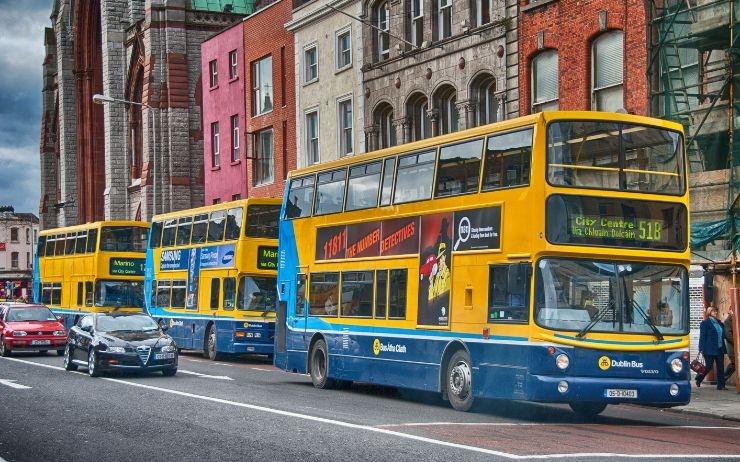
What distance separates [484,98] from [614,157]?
19.1m

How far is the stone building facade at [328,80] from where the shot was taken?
4559 centimetres

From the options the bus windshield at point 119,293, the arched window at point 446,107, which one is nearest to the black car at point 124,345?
the arched window at point 446,107

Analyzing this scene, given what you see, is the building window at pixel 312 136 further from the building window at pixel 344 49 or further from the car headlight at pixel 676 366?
the car headlight at pixel 676 366

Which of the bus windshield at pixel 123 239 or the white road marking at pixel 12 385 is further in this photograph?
the bus windshield at pixel 123 239

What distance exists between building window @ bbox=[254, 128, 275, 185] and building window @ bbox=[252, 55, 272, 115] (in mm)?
985

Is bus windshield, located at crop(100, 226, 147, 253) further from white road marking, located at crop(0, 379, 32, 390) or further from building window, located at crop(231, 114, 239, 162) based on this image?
white road marking, located at crop(0, 379, 32, 390)

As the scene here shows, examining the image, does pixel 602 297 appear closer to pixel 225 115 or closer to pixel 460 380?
pixel 460 380

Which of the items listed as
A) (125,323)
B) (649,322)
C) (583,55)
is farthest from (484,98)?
(649,322)

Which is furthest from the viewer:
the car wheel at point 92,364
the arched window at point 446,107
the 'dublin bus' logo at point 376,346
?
the arched window at point 446,107

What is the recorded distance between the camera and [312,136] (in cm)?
4950

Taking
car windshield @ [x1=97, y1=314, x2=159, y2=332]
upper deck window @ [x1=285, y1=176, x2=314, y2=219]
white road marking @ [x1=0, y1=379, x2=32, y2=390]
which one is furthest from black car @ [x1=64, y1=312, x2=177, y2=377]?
upper deck window @ [x1=285, y1=176, x2=314, y2=219]

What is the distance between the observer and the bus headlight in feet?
60.4

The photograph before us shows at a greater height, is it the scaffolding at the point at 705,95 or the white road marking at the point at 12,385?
the scaffolding at the point at 705,95

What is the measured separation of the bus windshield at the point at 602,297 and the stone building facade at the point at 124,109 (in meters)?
46.1
